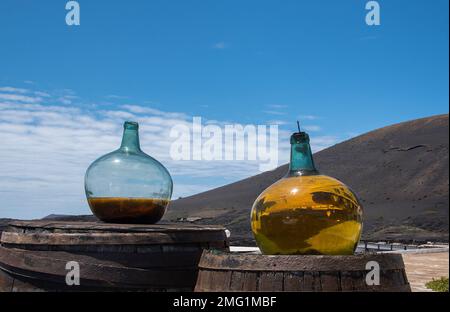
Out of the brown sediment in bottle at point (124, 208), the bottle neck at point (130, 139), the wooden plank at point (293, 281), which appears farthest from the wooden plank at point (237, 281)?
the bottle neck at point (130, 139)

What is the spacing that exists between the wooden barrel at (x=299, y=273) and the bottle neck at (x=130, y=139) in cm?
152

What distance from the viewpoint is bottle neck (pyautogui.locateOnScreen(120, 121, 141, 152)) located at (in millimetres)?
3936

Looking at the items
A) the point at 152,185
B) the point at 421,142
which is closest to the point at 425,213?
the point at 421,142

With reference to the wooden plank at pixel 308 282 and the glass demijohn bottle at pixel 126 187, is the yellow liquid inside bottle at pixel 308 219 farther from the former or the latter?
the glass demijohn bottle at pixel 126 187

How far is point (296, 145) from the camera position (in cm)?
307

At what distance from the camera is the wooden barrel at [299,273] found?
2.48 metres

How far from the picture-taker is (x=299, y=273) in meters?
2.49

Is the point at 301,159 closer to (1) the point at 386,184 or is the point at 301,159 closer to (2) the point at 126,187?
(2) the point at 126,187

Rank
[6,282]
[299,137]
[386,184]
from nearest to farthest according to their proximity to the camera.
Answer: [299,137], [6,282], [386,184]

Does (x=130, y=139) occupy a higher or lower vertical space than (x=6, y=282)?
higher

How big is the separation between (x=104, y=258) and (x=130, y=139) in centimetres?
111

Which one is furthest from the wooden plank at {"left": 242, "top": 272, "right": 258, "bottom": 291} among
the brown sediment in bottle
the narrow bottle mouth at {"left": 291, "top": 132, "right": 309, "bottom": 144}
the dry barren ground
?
the dry barren ground

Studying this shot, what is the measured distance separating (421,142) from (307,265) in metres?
88.8

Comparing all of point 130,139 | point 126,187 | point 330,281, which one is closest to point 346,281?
point 330,281
